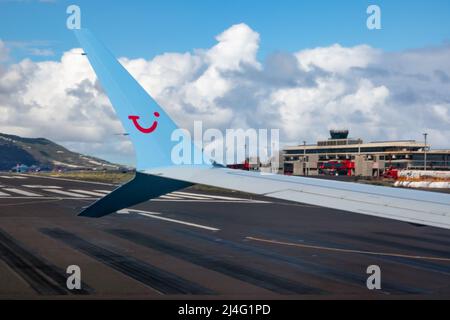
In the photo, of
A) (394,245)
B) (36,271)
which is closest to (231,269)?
(36,271)

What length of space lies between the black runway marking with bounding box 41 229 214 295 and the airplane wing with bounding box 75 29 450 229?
2.62 m

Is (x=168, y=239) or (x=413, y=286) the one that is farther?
(x=168, y=239)

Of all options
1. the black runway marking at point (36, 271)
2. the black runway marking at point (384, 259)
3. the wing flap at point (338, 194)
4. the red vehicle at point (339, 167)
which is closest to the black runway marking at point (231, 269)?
the black runway marking at point (384, 259)

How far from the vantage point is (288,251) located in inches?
553

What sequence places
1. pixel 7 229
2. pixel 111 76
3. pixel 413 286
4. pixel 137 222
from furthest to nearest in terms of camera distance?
pixel 137 222
pixel 7 229
pixel 413 286
pixel 111 76

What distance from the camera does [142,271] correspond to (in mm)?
10852

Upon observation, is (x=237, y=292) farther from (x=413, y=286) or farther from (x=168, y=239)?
(x=168, y=239)

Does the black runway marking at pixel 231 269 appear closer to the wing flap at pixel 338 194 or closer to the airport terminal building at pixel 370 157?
the wing flap at pixel 338 194

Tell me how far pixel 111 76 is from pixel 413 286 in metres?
7.13

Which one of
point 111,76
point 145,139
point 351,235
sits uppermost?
point 111,76

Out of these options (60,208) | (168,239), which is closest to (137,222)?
(168,239)

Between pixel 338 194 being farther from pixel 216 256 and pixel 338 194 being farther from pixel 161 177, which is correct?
pixel 216 256

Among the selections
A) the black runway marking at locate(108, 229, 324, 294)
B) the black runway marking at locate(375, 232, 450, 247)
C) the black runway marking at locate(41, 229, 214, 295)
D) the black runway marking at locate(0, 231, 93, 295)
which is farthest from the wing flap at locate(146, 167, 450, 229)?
the black runway marking at locate(375, 232, 450, 247)

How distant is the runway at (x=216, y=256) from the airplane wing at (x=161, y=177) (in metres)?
2.37
